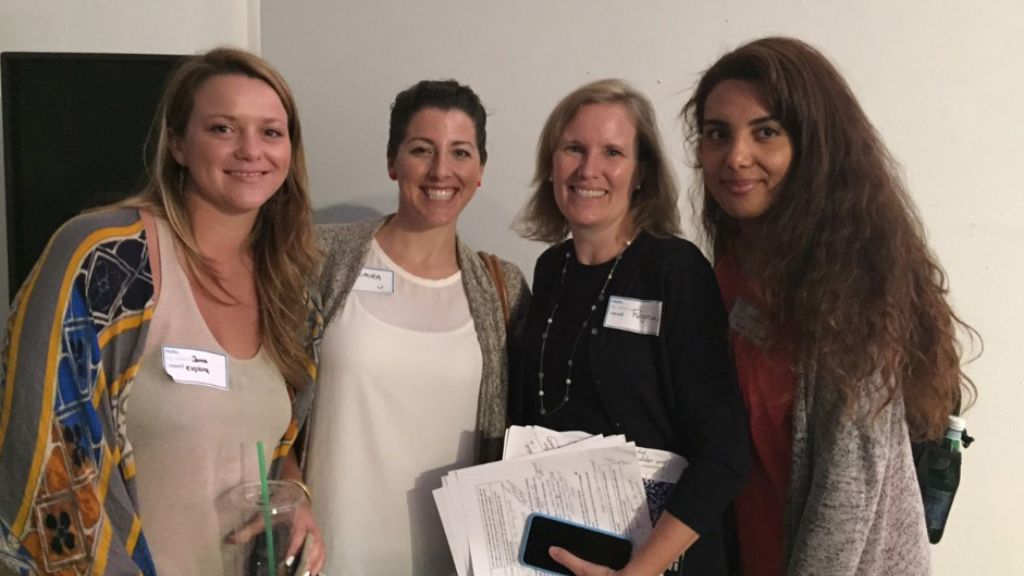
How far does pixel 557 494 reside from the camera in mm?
1269

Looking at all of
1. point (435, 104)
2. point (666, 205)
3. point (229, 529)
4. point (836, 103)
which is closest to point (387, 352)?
point (229, 529)

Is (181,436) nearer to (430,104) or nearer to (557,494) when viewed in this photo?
(557,494)

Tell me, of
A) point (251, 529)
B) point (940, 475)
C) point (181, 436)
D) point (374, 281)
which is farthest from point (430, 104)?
point (940, 475)

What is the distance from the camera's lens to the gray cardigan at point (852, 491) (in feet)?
3.91

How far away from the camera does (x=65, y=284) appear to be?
3.54ft

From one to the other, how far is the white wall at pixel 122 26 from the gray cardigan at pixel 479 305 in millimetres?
978

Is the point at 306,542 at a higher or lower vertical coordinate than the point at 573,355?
lower

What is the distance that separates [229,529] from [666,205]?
1.15m

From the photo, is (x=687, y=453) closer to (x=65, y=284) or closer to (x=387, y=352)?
(x=387, y=352)

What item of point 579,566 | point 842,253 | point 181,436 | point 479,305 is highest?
point 842,253

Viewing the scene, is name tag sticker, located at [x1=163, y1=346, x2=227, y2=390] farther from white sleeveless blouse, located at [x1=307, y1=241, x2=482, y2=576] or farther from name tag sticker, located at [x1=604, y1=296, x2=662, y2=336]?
name tag sticker, located at [x1=604, y1=296, x2=662, y2=336]

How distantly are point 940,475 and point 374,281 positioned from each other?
1373mm

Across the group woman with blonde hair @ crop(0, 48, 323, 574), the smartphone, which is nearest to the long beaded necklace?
the smartphone

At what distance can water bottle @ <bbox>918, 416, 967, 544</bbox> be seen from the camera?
136 cm
